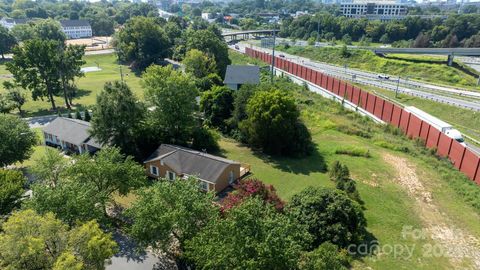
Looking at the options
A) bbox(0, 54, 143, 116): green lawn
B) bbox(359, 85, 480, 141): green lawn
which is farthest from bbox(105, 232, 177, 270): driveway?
bbox(359, 85, 480, 141): green lawn

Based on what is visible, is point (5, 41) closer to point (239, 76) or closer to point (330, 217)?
point (239, 76)

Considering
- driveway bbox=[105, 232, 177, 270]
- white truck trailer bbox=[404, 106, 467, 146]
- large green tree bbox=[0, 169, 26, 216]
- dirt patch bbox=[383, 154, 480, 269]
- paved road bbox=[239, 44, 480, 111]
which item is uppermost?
large green tree bbox=[0, 169, 26, 216]

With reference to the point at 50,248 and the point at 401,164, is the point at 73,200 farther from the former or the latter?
the point at 401,164

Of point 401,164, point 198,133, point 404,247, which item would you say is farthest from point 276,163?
point 404,247

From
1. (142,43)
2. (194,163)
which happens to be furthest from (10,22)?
(194,163)

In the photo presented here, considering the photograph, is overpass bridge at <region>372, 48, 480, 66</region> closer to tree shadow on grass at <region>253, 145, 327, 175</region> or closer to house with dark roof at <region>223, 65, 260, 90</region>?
house with dark roof at <region>223, 65, 260, 90</region>

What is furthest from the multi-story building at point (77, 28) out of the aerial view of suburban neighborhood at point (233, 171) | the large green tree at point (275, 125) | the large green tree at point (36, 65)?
the large green tree at point (275, 125)

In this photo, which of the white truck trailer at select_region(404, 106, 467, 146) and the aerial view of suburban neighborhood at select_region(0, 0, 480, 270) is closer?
the aerial view of suburban neighborhood at select_region(0, 0, 480, 270)
